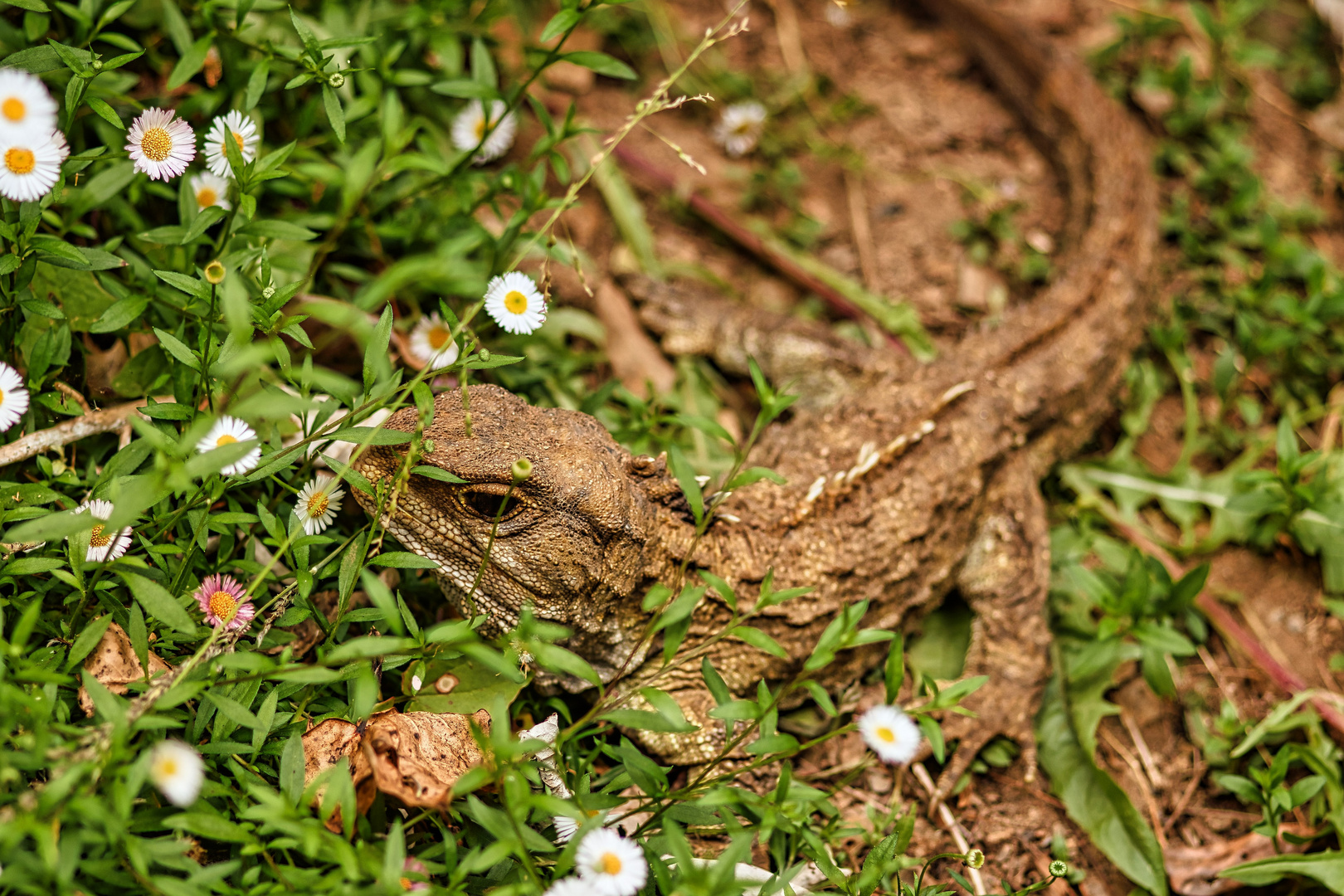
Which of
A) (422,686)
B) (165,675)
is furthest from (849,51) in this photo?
(165,675)

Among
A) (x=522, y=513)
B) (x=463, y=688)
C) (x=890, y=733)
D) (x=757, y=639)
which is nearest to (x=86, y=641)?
(x=463, y=688)

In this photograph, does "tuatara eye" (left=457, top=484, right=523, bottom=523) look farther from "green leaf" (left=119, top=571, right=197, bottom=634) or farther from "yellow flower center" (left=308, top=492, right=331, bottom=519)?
"green leaf" (left=119, top=571, right=197, bottom=634)

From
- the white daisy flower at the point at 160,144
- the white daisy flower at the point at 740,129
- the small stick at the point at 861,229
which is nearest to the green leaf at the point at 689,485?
the white daisy flower at the point at 160,144

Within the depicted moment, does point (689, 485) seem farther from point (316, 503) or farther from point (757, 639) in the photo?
point (316, 503)

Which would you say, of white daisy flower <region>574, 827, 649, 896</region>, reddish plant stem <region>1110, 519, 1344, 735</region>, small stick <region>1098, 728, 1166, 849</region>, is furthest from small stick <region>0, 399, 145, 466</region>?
reddish plant stem <region>1110, 519, 1344, 735</region>

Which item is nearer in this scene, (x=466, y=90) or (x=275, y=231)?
(x=275, y=231)

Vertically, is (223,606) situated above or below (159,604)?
below

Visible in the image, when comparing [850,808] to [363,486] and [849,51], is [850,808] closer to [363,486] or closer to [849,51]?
[363,486]
